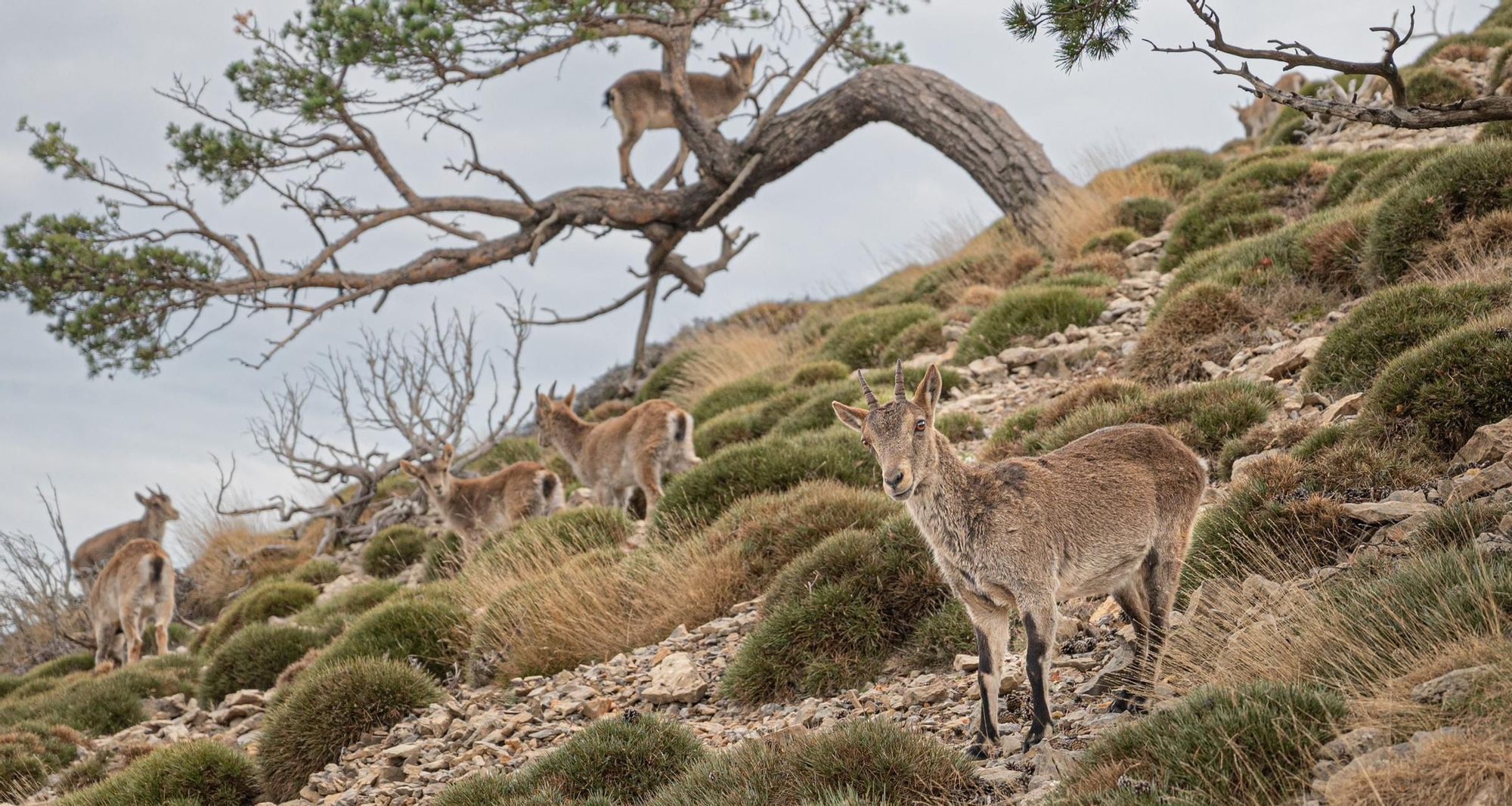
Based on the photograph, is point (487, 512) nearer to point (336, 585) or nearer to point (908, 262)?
point (336, 585)

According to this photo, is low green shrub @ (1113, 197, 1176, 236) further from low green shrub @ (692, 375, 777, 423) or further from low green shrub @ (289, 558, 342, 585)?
low green shrub @ (289, 558, 342, 585)

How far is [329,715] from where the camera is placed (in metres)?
8.86

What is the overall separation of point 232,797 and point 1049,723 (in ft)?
21.1

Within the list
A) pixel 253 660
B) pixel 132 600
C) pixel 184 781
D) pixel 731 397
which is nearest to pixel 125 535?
pixel 132 600

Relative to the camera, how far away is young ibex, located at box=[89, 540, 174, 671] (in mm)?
16109

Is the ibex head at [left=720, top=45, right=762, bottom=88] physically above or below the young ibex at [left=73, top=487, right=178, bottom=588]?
above

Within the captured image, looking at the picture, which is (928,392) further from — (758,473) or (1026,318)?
(1026,318)

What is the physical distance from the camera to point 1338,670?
458 cm

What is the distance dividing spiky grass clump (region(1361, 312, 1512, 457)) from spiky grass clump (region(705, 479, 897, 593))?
139 inches

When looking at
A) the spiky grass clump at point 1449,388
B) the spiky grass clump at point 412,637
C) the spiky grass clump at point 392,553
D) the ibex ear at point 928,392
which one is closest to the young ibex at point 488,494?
the spiky grass clump at point 392,553

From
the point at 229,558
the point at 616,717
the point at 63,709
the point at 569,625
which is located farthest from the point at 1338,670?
the point at 229,558

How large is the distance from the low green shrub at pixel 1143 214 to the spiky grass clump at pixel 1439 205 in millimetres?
6956

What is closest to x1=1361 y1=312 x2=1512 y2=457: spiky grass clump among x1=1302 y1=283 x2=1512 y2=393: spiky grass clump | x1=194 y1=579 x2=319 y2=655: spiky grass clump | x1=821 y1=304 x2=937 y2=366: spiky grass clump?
x1=1302 y1=283 x2=1512 y2=393: spiky grass clump

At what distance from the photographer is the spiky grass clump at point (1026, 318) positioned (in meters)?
13.8
